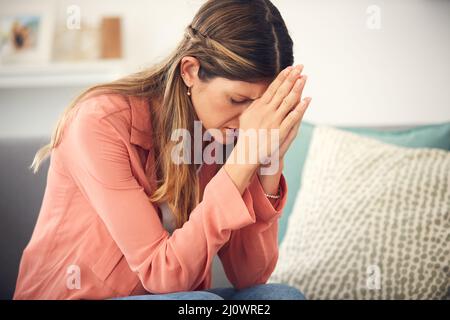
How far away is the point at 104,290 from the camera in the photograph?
87 cm

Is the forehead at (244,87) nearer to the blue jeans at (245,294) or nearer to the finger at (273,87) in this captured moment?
the finger at (273,87)

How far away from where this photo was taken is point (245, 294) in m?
0.97

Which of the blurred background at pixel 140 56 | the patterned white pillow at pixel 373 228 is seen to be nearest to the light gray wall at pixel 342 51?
the blurred background at pixel 140 56

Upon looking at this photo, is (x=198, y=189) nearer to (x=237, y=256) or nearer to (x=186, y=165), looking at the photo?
Result: (x=186, y=165)

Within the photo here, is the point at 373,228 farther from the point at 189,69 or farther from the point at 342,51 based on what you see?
the point at 189,69

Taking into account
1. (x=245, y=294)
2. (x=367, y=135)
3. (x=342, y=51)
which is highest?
(x=342, y=51)

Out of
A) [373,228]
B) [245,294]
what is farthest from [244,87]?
[373,228]

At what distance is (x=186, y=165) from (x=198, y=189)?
0.05 meters

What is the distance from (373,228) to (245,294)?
35 centimetres

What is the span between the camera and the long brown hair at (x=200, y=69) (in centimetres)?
84

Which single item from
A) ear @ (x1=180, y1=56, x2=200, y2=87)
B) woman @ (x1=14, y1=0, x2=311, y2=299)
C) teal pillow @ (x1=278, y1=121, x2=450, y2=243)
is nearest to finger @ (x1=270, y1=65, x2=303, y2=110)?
woman @ (x1=14, y1=0, x2=311, y2=299)

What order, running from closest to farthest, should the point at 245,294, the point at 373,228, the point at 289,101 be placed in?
the point at 289,101 < the point at 245,294 < the point at 373,228

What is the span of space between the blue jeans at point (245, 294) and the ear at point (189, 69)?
349 mm
